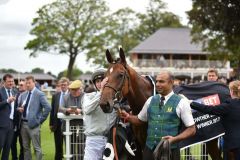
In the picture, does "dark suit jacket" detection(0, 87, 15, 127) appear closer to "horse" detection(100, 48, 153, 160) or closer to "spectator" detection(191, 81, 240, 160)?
"horse" detection(100, 48, 153, 160)

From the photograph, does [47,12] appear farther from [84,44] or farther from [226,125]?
[226,125]

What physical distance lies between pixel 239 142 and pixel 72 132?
2727 mm

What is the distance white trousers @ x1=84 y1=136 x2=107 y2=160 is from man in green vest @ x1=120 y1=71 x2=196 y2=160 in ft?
3.19

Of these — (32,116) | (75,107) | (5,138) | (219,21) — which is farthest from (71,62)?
(75,107)

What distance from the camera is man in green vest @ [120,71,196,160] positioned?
459 centimetres

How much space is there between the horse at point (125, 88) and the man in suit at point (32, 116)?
10.5 ft

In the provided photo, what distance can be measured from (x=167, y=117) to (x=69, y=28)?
165 feet

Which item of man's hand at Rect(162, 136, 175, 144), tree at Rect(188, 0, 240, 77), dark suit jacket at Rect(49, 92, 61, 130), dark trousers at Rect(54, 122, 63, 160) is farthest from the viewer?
tree at Rect(188, 0, 240, 77)

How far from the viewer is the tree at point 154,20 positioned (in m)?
66.4

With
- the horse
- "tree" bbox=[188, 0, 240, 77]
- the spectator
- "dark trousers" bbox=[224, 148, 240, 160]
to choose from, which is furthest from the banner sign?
"tree" bbox=[188, 0, 240, 77]

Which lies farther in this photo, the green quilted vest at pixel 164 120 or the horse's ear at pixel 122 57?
the horse's ear at pixel 122 57

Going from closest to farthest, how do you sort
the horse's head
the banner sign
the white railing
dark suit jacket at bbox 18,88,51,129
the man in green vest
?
the man in green vest < the horse's head < the banner sign < the white railing < dark suit jacket at bbox 18,88,51,129

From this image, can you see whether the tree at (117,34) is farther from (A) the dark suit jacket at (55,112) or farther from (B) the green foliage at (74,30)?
(A) the dark suit jacket at (55,112)

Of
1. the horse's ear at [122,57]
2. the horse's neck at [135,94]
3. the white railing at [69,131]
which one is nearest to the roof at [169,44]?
the white railing at [69,131]
